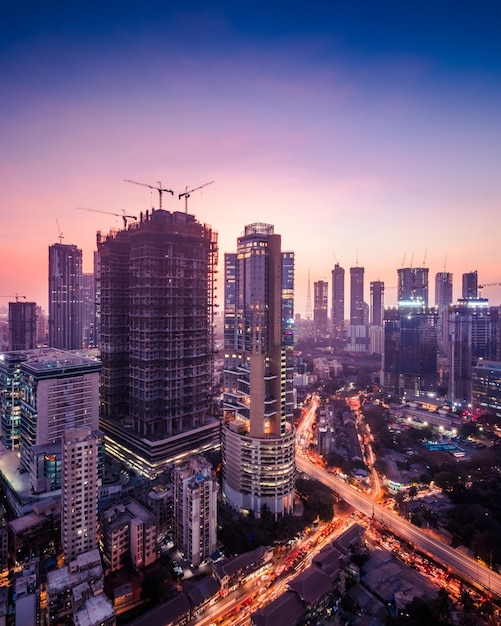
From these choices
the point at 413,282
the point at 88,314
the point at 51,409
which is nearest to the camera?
the point at 51,409

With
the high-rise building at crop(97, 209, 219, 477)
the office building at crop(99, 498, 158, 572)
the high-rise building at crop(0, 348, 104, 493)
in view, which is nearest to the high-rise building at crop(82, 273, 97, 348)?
the high-rise building at crop(97, 209, 219, 477)

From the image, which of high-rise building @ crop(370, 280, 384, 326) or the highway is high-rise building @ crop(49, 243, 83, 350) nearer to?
the highway

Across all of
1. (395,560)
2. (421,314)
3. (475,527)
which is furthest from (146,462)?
(421,314)

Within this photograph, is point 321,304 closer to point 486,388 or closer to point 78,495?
point 486,388

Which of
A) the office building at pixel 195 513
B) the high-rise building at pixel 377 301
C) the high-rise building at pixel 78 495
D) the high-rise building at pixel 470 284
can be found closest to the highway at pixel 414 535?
the office building at pixel 195 513

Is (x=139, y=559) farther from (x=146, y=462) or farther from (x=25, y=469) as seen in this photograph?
(x=25, y=469)

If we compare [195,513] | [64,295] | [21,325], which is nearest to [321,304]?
[64,295]
